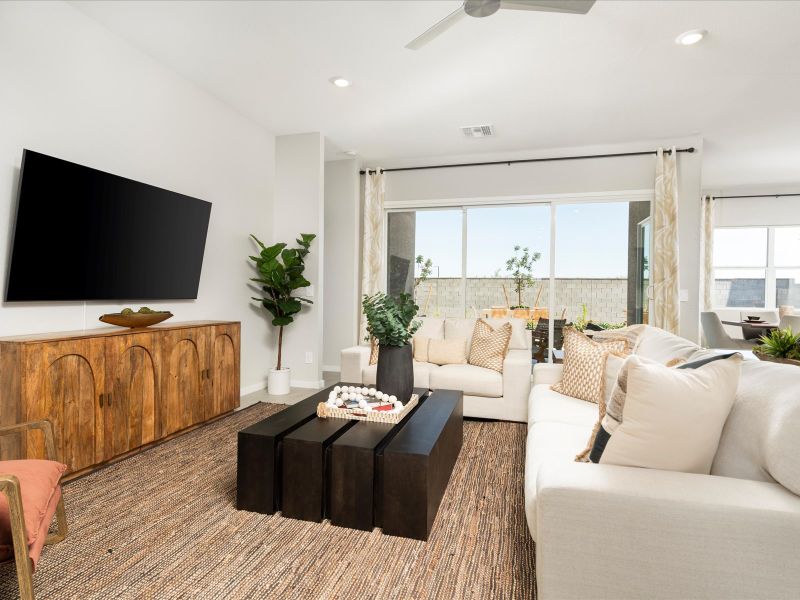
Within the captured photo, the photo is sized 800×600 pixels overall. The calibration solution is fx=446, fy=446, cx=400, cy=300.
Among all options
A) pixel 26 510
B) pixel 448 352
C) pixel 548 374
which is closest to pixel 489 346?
pixel 448 352

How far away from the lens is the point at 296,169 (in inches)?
196

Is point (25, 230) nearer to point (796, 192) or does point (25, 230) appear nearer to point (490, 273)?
point (490, 273)

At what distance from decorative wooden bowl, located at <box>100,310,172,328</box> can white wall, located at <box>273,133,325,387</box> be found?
1.99 metres

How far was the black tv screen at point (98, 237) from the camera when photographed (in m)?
2.53

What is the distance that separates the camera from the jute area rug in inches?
63.4

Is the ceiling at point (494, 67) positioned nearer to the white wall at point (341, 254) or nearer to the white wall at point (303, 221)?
the white wall at point (303, 221)

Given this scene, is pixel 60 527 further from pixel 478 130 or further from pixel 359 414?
pixel 478 130

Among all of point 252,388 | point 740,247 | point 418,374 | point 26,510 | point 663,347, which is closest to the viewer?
point 26,510

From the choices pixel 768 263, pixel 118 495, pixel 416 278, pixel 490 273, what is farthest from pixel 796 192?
pixel 118 495

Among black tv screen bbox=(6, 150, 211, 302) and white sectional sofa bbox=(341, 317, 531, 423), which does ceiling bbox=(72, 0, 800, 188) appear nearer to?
black tv screen bbox=(6, 150, 211, 302)

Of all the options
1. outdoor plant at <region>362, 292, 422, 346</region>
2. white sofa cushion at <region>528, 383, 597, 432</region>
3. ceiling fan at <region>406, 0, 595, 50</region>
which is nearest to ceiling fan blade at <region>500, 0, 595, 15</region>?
ceiling fan at <region>406, 0, 595, 50</region>

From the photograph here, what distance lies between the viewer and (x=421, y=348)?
4.20 meters

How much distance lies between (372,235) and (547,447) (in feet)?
14.4

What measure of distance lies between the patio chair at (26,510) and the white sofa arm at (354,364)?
252 centimetres
